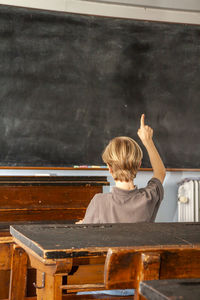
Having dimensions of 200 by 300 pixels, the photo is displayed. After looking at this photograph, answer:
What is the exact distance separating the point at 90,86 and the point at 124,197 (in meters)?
2.74

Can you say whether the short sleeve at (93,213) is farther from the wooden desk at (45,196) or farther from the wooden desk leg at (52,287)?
the wooden desk at (45,196)

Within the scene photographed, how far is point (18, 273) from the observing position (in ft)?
6.48

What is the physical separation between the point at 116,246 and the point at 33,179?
2.80 m

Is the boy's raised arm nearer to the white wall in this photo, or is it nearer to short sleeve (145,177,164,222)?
short sleeve (145,177,164,222)

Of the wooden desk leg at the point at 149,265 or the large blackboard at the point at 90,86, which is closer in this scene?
the wooden desk leg at the point at 149,265

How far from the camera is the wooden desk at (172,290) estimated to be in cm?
83

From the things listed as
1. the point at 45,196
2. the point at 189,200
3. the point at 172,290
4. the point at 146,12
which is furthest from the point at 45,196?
the point at 172,290

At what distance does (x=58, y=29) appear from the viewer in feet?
14.9

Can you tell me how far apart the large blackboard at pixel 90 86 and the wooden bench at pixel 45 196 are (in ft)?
1.25

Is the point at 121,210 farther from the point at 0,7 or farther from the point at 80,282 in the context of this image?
the point at 0,7

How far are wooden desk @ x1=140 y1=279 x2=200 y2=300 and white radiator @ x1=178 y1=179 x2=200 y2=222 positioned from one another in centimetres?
384

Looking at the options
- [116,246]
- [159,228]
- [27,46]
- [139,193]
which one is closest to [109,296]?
[159,228]

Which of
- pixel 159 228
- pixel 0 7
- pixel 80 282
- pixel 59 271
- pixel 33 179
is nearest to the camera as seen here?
pixel 59 271

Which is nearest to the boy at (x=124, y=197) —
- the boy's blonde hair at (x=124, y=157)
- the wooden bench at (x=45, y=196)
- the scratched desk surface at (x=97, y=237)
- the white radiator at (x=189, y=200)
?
the boy's blonde hair at (x=124, y=157)
